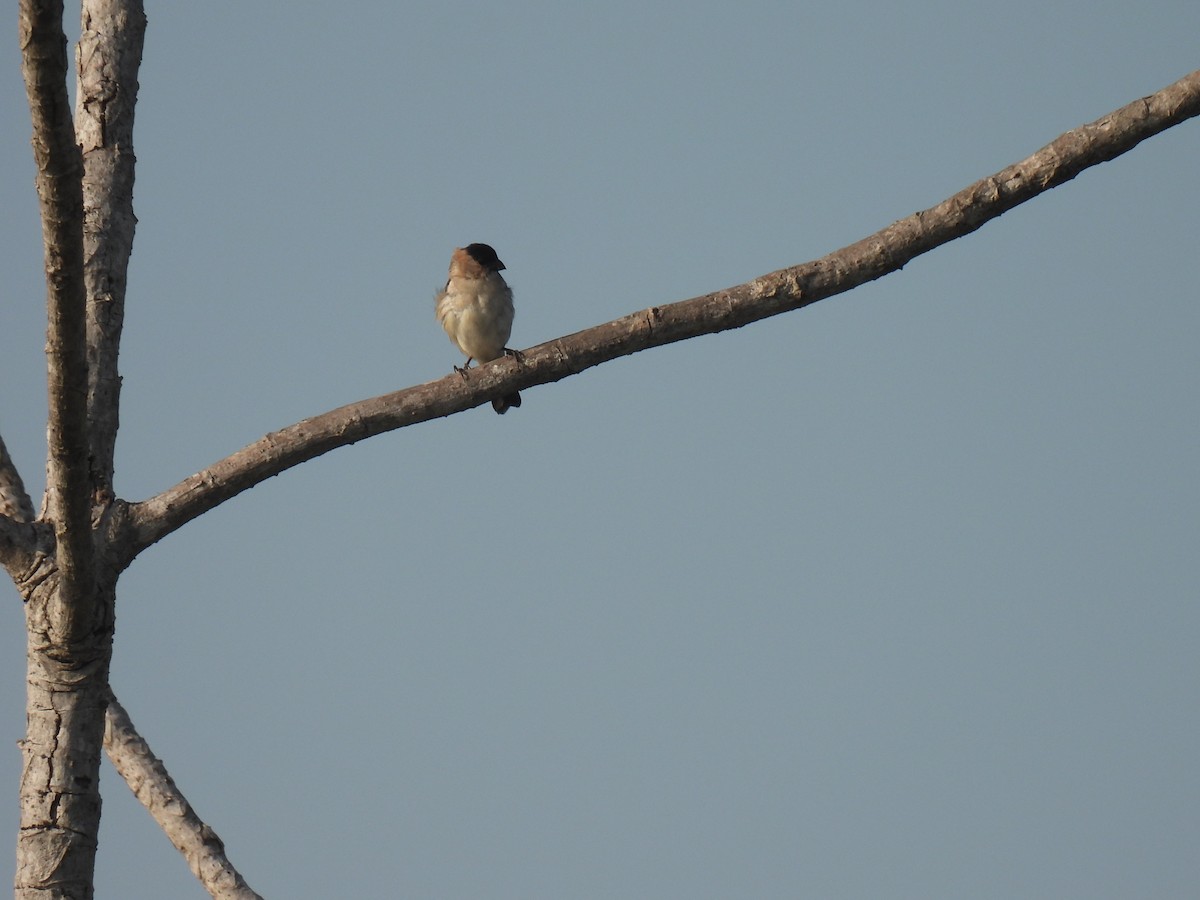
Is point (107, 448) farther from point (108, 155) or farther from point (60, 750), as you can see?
point (108, 155)

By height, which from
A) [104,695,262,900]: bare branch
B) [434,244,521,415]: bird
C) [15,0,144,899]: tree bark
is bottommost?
[104,695,262,900]: bare branch

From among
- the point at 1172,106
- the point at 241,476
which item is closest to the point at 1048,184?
the point at 1172,106

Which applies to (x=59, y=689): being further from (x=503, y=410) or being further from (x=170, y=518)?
(x=503, y=410)

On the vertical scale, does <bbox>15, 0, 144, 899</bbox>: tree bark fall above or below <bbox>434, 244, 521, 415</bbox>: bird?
below

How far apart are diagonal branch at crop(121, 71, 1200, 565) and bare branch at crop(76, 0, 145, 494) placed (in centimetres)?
53

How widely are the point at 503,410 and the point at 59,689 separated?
526 cm

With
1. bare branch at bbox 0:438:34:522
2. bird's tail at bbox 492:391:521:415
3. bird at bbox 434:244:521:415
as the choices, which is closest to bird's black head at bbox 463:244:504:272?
bird at bbox 434:244:521:415

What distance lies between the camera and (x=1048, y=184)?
162 inches

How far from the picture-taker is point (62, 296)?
3594 mm

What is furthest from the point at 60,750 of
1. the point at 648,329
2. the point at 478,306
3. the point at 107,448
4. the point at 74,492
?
the point at 478,306

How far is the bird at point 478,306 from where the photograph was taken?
32.5ft

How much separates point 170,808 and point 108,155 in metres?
2.60

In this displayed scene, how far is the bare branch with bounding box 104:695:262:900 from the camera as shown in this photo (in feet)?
17.0

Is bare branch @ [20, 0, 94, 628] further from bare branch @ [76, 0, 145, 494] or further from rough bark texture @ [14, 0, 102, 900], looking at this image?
bare branch @ [76, 0, 145, 494]
